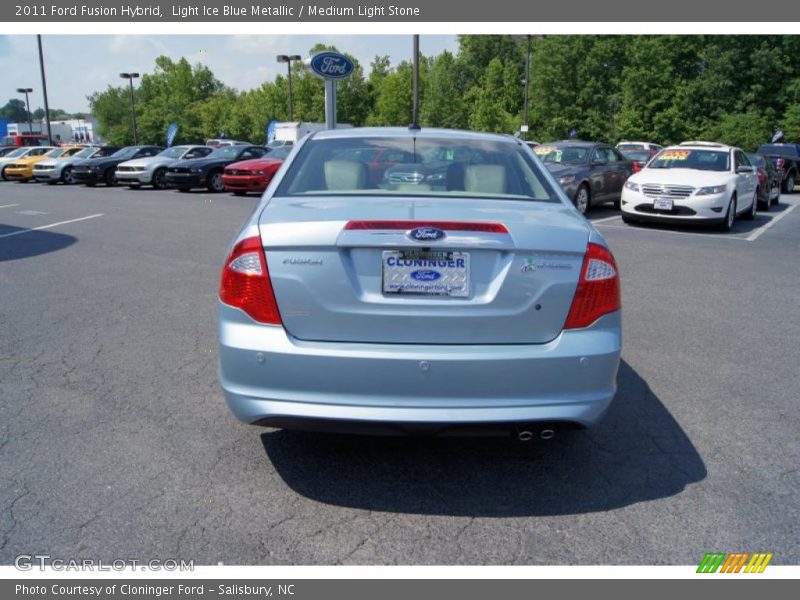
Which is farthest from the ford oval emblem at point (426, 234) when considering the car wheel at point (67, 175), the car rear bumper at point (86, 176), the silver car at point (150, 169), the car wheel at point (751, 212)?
the car wheel at point (67, 175)

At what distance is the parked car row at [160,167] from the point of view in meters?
20.8

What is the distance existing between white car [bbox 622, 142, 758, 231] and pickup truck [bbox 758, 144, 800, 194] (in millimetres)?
10397

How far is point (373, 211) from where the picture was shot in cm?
312

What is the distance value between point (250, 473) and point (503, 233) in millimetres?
1699

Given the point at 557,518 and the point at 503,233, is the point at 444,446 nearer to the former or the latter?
the point at 557,518

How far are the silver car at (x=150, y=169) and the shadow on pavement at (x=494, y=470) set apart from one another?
21.0 m

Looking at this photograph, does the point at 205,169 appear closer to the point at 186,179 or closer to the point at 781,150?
the point at 186,179

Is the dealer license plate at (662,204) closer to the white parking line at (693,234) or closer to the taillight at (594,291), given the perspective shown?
the white parking line at (693,234)

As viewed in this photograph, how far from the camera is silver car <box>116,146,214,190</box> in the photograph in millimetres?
23297

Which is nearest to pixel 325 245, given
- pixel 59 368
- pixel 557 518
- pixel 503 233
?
pixel 503 233

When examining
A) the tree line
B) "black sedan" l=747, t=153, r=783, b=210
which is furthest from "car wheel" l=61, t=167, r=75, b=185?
the tree line

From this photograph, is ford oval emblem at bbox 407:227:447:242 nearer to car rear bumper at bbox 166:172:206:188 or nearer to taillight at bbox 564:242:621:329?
taillight at bbox 564:242:621:329

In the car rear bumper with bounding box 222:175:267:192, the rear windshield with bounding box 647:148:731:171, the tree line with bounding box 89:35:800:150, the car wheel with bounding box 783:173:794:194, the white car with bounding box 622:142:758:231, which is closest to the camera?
the white car with bounding box 622:142:758:231

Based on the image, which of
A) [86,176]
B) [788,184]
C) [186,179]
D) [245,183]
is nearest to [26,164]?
[86,176]
